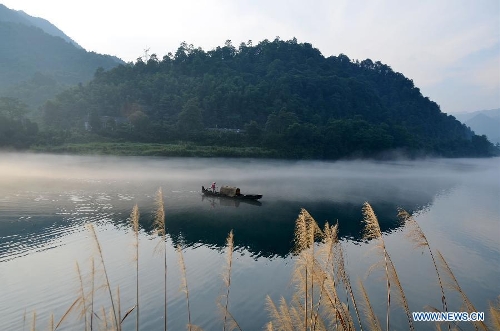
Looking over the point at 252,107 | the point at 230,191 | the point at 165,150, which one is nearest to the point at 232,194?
the point at 230,191

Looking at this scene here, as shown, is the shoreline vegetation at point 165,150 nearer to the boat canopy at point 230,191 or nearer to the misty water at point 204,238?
the misty water at point 204,238

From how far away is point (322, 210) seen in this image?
43.9 metres

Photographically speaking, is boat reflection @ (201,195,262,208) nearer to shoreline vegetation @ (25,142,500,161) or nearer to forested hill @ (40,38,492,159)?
shoreline vegetation @ (25,142,500,161)

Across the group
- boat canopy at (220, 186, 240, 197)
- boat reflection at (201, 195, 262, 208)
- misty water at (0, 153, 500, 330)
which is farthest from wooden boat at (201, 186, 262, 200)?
misty water at (0, 153, 500, 330)

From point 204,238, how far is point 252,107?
10223 centimetres

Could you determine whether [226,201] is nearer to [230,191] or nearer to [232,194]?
[232,194]

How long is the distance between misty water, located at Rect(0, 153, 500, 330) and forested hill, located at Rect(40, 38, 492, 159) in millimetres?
39125

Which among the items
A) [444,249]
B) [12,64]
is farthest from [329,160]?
[12,64]

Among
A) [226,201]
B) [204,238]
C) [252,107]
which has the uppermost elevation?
[252,107]

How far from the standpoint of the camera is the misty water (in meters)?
18.5

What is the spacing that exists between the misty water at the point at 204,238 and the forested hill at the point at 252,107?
128 ft

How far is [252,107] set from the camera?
12838cm

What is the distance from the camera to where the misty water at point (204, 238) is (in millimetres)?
18500

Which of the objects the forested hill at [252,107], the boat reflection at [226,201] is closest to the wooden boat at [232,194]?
the boat reflection at [226,201]
